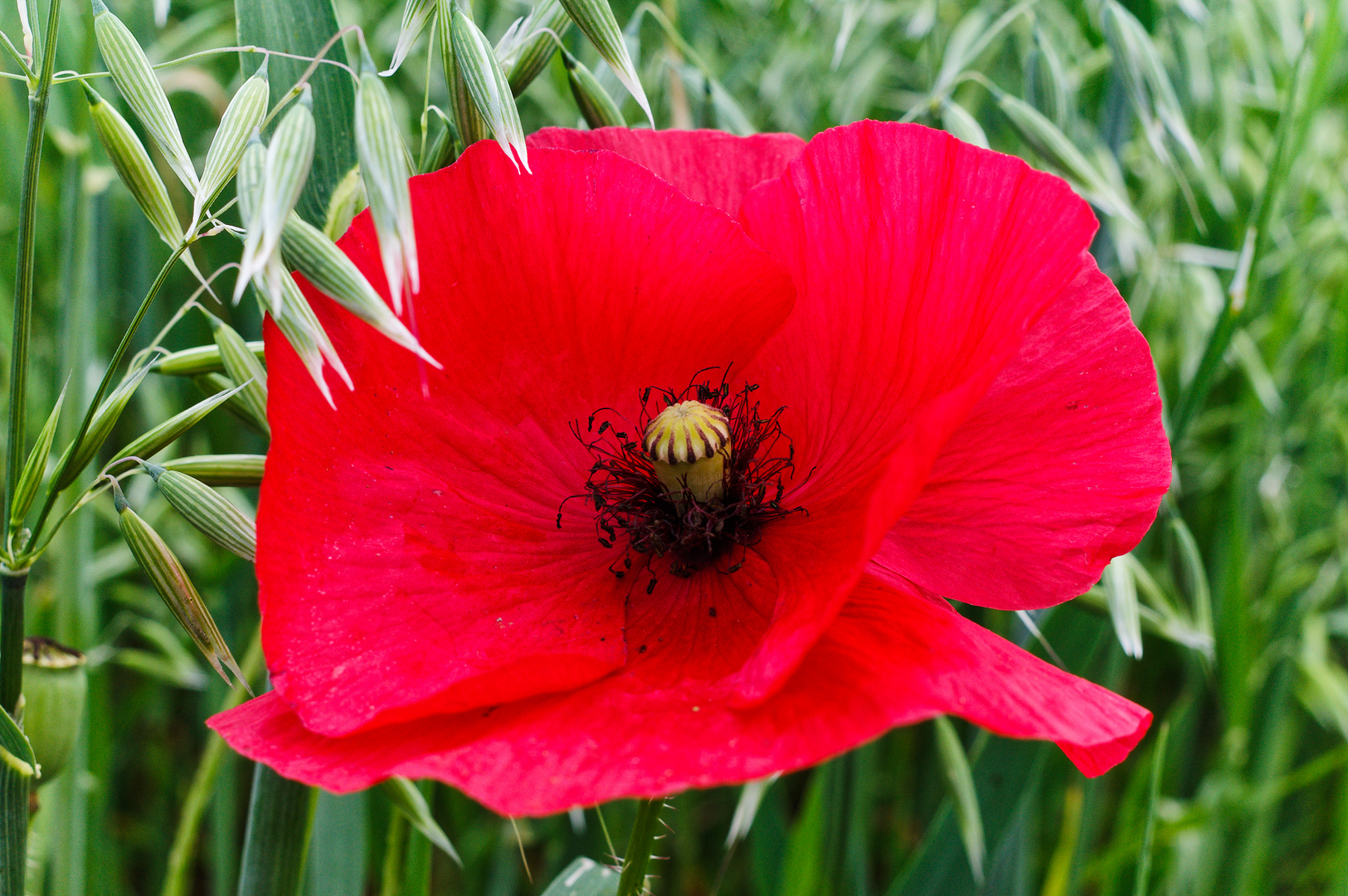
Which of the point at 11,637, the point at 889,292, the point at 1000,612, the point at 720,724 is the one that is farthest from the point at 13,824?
the point at 1000,612

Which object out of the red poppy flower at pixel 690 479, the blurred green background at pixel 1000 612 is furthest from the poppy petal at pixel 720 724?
the blurred green background at pixel 1000 612

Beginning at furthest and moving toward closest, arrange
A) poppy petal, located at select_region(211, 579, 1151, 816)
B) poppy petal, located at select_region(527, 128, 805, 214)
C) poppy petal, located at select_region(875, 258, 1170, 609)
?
poppy petal, located at select_region(527, 128, 805, 214)
poppy petal, located at select_region(875, 258, 1170, 609)
poppy petal, located at select_region(211, 579, 1151, 816)

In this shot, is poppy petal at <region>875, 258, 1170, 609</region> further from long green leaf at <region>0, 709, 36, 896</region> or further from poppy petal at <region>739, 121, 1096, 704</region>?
long green leaf at <region>0, 709, 36, 896</region>

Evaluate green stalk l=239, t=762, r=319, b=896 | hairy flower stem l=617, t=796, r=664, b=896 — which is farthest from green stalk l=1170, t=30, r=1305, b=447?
green stalk l=239, t=762, r=319, b=896

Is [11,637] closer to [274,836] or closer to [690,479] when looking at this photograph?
[274,836]

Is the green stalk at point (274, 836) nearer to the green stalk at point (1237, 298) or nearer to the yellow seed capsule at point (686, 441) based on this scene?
the yellow seed capsule at point (686, 441)
